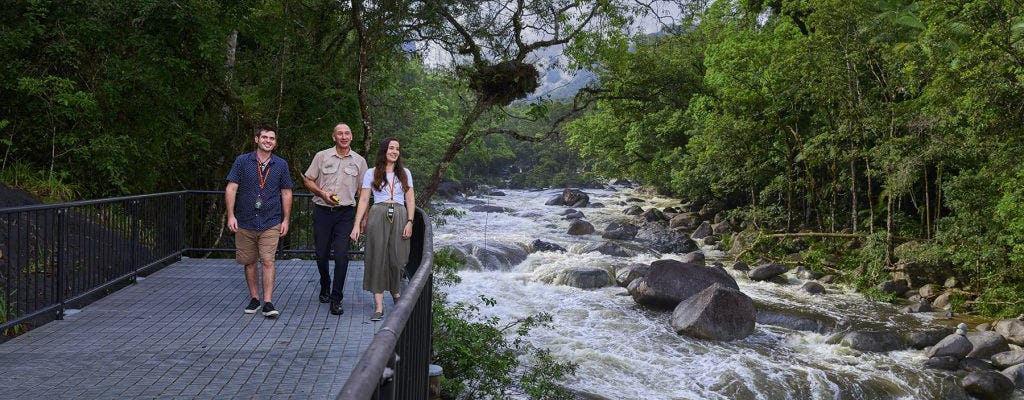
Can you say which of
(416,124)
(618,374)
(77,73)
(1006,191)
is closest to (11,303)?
(77,73)

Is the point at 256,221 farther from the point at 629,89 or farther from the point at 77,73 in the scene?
the point at 629,89

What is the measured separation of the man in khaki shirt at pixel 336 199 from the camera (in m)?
6.91

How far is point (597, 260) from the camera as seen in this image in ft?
69.4

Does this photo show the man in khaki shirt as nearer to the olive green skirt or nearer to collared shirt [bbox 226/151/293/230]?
collared shirt [bbox 226/151/293/230]

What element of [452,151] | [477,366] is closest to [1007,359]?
[477,366]

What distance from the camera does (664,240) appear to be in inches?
1047

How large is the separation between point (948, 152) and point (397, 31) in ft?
42.5

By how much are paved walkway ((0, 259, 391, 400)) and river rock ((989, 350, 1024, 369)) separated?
10.7 metres

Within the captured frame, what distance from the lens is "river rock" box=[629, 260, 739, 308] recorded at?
15672 mm

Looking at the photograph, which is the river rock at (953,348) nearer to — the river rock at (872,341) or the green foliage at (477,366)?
the river rock at (872,341)

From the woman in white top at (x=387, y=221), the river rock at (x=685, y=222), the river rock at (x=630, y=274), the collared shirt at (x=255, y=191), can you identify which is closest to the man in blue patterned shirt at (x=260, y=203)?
the collared shirt at (x=255, y=191)

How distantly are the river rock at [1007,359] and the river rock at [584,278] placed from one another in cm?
840

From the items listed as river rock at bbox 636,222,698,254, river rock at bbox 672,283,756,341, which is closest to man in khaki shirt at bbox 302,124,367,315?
river rock at bbox 672,283,756,341

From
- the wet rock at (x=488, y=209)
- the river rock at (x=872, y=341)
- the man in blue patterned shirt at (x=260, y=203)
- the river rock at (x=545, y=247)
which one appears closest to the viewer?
the man in blue patterned shirt at (x=260, y=203)
